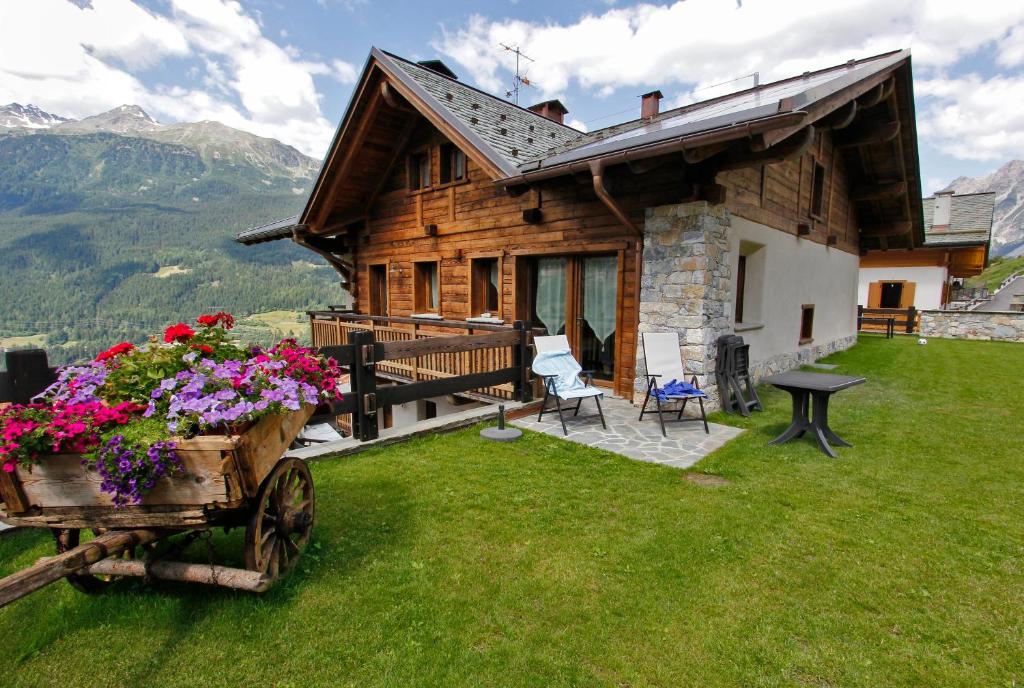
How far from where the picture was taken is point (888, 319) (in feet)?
57.4

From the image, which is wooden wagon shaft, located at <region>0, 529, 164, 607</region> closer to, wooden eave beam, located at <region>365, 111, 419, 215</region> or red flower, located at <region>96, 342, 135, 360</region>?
red flower, located at <region>96, 342, 135, 360</region>

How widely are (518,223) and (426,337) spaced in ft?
7.71

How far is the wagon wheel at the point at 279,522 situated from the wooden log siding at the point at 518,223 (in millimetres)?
4117

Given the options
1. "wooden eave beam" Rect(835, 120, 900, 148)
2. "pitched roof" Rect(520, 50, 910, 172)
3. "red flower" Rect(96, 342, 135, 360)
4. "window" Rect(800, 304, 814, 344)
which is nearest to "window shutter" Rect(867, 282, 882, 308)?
"window" Rect(800, 304, 814, 344)

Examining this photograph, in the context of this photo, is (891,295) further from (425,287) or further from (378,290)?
(378,290)

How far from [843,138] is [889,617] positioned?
360 inches

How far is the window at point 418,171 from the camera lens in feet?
32.0

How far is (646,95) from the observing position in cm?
1002

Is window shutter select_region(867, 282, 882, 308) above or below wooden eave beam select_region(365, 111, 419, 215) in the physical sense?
below

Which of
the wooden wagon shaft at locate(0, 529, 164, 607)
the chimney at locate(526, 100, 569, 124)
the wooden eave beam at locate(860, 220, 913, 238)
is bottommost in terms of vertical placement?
the wooden wagon shaft at locate(0, 529, 164, 607)

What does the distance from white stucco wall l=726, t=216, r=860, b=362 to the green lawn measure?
349cm

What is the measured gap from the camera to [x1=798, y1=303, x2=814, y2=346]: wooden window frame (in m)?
9.84

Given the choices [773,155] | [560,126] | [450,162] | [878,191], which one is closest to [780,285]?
[773,155]

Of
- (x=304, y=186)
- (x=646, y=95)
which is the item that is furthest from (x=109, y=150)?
(x=646, y=95)
